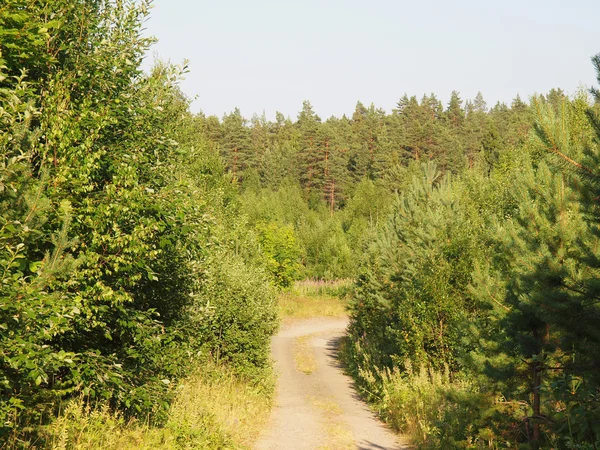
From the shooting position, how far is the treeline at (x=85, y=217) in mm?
5785

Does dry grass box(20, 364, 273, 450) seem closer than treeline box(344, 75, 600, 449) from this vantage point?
No

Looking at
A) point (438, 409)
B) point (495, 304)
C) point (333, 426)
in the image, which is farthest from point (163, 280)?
point (438, 409)

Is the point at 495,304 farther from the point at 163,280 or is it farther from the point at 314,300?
the point at 314,300

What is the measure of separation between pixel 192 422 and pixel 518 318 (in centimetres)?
620

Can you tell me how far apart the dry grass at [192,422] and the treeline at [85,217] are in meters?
0.36

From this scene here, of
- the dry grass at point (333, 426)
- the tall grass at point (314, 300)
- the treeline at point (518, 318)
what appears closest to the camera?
the treeline at point (518, 318)

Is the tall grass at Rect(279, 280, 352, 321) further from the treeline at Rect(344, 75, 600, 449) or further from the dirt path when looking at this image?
the treeline at Rect(344, 75, 600, 449)

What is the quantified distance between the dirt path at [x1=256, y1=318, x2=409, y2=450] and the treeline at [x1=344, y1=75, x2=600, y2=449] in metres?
0.86

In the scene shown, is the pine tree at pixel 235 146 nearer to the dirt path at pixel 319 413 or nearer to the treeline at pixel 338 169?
the treeline at pixel 338 169

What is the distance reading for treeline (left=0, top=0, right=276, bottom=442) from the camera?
579 cm

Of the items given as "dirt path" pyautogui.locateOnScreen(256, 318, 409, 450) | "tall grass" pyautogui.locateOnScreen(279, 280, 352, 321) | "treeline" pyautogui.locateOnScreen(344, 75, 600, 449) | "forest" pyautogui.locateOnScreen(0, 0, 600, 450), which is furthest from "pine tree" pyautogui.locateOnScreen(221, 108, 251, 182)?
"forest" pyautogui.locateOnScreen(0, 0, 600, 450)

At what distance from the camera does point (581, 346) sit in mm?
6508

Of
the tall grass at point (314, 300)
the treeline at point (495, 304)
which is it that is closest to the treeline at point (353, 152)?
the tall grass at point (314, 300)

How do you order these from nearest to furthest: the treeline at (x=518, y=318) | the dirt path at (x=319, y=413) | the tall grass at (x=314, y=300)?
the treeline at (x=518, y=318), the dirt path at (x=319, y=413), the tall grass at (x=314, y=300)
